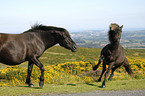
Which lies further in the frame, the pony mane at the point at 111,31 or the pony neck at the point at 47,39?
the pony mane at the point at 111,31

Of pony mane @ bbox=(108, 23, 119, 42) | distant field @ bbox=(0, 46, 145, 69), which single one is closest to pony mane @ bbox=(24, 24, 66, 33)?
pony mane @ bbox=(108, 23, 119, 42)

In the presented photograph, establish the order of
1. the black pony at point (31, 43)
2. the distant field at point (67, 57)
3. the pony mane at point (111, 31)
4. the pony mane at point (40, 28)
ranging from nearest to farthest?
1. the black pony at point (31, 43)
2. the pony mane at point (40, 28)
3. the pony mane at point (111, 31)
4. the distant field at point (67, 57)

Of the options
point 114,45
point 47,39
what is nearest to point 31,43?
point 47,39

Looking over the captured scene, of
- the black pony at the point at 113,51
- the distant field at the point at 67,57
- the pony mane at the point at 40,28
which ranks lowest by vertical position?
the distant field at the point at 67,57

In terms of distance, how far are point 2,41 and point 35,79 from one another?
14.5 feet

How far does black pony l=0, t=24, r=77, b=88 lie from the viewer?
242 inches

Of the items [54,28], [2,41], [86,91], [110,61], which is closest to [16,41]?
[2,41]

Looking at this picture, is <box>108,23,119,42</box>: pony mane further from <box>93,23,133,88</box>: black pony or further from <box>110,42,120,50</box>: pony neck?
<box>110,42,120,50</box>: pony neck

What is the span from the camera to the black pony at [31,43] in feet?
20.2

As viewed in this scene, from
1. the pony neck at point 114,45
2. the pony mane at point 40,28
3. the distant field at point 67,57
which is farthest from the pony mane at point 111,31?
the distant field at point 67,57

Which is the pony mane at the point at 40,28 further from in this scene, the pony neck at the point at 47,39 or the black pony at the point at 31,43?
the pony neck at the point at 47,39

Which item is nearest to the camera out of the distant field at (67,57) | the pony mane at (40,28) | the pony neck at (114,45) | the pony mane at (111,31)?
the pony mane at (40,28)

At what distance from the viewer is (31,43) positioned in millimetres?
6438

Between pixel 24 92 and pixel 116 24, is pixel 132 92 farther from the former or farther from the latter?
pixel 24 92
